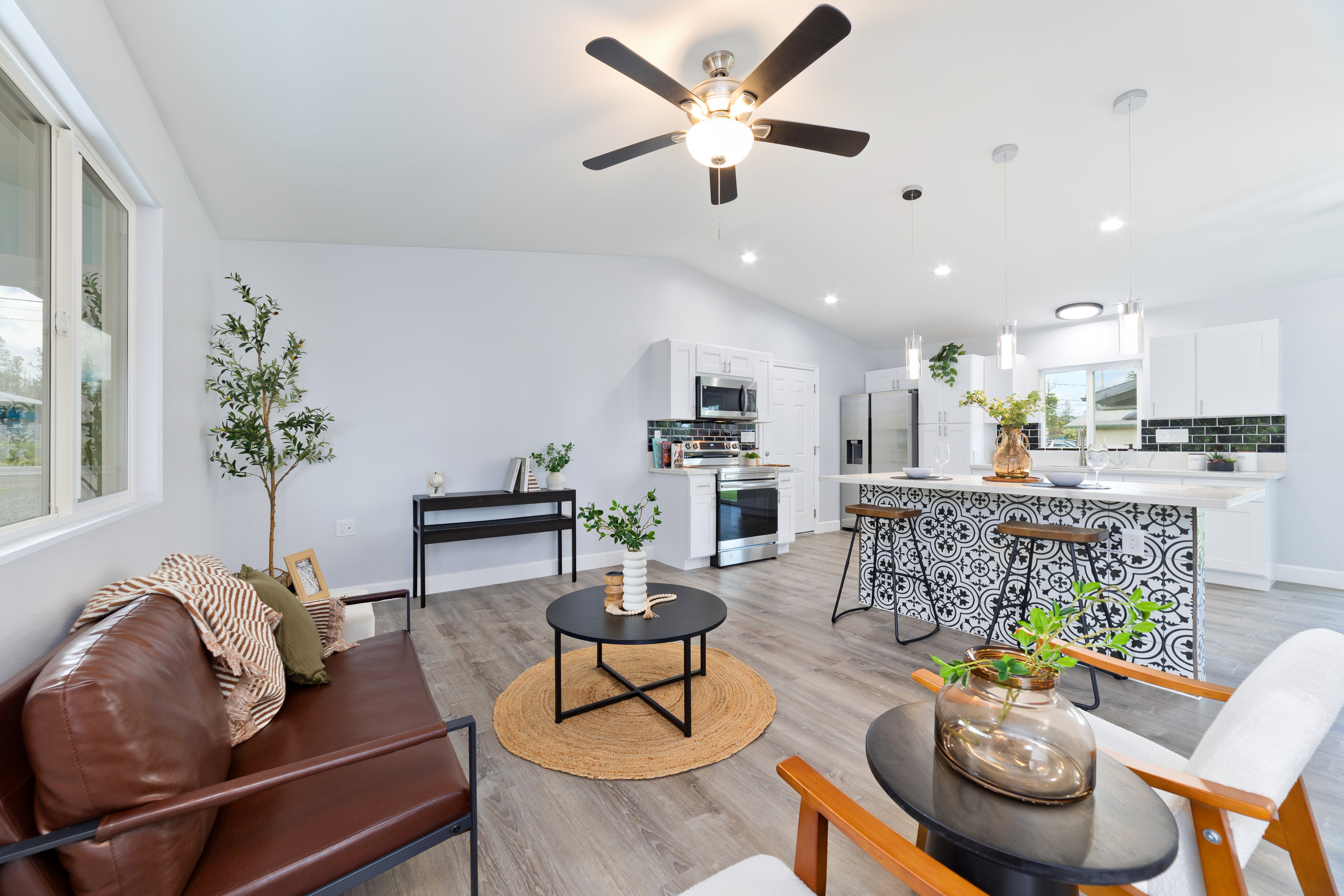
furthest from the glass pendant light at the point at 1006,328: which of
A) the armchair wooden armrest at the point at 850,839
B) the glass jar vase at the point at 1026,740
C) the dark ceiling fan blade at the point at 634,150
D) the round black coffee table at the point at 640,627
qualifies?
the armchair wooden armrest at the point at 850,839

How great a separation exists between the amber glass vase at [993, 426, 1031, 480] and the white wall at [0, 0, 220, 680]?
3747 mm

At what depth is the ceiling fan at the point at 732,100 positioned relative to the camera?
5.77ft

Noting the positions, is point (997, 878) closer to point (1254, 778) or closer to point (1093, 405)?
point (1254, 778)

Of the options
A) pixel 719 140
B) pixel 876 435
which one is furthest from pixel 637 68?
pixel 876 435

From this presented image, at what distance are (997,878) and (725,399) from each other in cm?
476

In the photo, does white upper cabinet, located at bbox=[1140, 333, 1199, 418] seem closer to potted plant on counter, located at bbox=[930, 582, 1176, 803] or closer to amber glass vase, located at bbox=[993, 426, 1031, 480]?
amber glass vase, located at bbox=[993, 426, 1031, 480]

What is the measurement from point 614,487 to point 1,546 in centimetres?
410

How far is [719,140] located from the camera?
82.5 inches

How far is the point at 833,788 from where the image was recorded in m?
1.00

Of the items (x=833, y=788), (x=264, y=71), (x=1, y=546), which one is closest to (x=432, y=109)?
(x=264, y=71)

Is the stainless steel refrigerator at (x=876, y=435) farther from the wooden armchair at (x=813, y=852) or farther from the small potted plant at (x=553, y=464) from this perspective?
the wooden armchair at (x=813, y=852)

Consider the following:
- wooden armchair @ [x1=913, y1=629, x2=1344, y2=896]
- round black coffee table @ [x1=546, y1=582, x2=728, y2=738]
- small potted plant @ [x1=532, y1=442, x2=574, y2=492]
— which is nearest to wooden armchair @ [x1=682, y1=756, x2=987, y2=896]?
wooden armchair @ [x1=913, y1=629, x2=1344, y2=896]

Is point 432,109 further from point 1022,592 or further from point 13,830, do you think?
point 1022,592

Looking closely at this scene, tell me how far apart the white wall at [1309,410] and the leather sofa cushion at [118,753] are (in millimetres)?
6821
